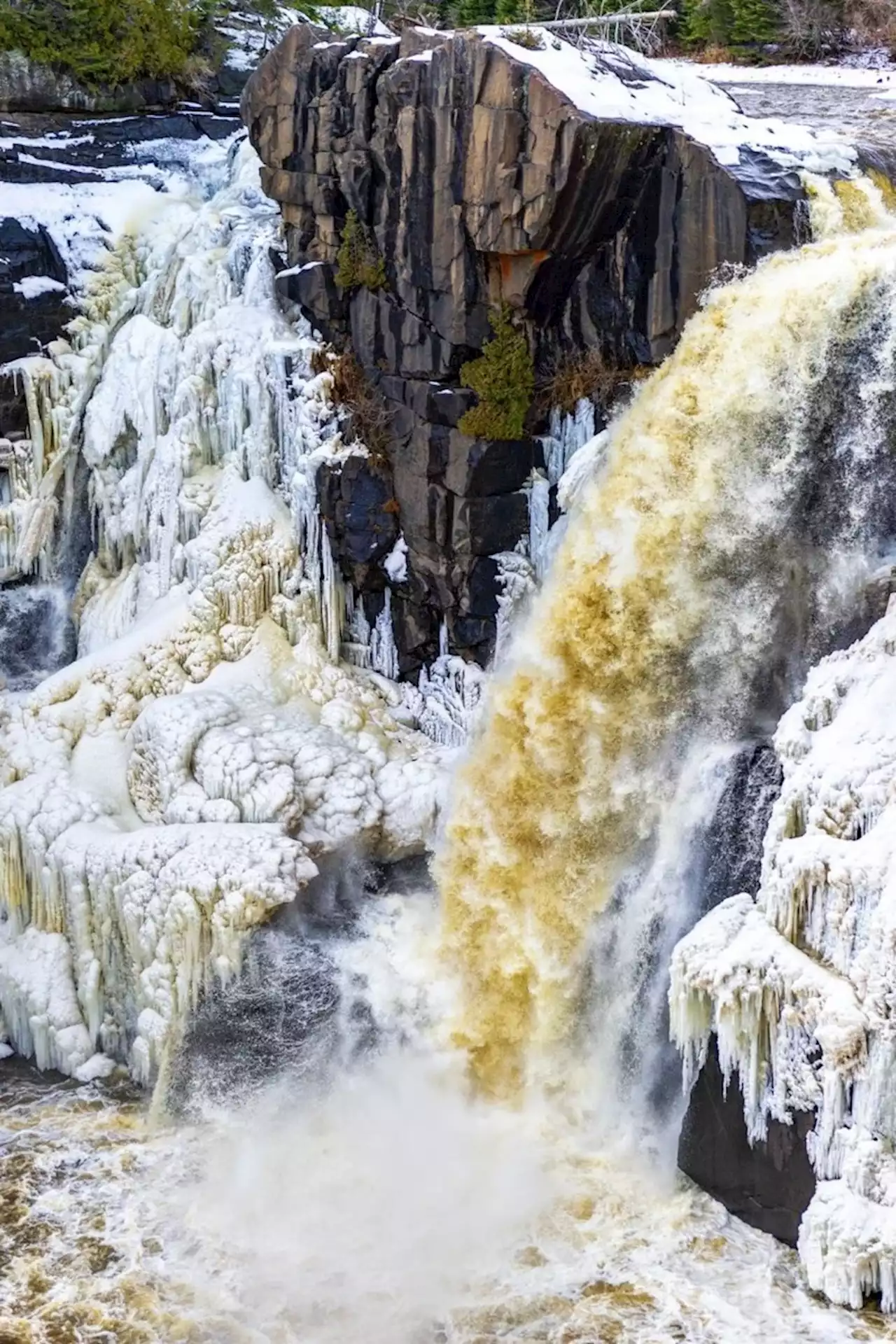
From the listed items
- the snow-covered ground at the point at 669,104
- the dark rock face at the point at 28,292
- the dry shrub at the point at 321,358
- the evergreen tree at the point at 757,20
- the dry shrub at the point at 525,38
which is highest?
the evergreen tree at the point at 757,20

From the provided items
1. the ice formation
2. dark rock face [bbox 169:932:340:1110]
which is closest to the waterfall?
dark rock face [bbox 169:932:340:1110]

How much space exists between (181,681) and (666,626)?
5.25m

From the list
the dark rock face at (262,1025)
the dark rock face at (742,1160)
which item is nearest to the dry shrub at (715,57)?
the dark rock face at (262,1025)

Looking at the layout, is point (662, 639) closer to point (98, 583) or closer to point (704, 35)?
point (98, 583)

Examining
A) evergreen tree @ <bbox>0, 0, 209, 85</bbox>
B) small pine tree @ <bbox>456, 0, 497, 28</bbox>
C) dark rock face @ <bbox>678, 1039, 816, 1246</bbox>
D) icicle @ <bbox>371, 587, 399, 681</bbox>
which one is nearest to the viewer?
dark rock face @ <bbox>678, 1039, 816, 1246</bbox>

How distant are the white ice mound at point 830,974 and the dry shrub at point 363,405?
226 inches

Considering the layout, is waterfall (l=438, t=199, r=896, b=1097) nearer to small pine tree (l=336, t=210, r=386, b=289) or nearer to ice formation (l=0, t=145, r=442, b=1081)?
ice formation (l=0, t=145, r=442, b=1081)

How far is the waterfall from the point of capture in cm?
1006

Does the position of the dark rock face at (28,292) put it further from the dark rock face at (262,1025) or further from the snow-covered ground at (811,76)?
the dark rock face at (262,1025)

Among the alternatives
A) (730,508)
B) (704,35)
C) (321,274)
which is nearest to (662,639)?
(730,508)

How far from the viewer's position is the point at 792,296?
10055 mm

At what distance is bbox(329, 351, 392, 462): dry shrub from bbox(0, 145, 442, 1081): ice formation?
21 cm

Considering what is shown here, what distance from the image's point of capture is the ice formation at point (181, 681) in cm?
1191

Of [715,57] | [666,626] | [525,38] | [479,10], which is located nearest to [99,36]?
[479,10]
